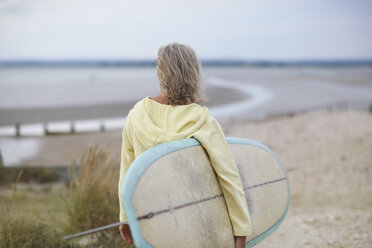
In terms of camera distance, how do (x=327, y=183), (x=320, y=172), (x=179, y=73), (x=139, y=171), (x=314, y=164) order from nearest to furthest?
1. (x=139, y=171)
2. (x=179, y=73)
3. (x=327, y=183)
4. (x=320, y=172)
5. (x=314, y=164)

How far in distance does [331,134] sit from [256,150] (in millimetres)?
6780

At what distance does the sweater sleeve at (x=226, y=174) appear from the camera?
2.20 metres

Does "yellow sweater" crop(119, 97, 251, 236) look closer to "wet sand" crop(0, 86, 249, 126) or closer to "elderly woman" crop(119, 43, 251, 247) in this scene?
"elderly woman" crop(119, 43, 251, 247)

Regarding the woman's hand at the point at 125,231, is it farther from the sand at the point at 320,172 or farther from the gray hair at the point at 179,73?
the sand at the point at 320,172

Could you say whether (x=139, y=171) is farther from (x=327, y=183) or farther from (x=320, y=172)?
(x=320, y=172)

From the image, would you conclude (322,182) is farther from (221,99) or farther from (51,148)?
(221,99)

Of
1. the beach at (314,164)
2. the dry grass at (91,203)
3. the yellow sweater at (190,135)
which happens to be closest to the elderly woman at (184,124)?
the yellow sweater at (190,135)

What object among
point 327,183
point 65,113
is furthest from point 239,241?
point 65,113

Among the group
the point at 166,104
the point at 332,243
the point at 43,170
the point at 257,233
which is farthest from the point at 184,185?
the point at 43,170

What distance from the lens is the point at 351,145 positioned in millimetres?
7359

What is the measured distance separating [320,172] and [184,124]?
472cm

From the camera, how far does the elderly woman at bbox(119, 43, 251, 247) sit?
85.1 inches

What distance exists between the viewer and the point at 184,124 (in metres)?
2.22

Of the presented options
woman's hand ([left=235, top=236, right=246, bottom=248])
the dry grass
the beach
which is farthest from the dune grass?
woman's hand ([left=235, top=236, right=246, bottom=248])
